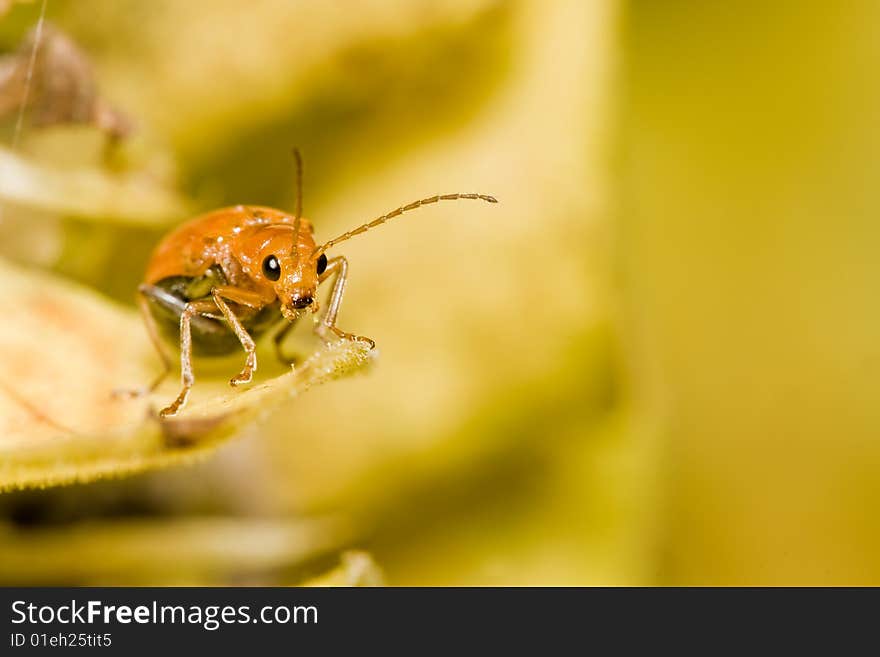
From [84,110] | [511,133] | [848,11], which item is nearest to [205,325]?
A: [84,110]

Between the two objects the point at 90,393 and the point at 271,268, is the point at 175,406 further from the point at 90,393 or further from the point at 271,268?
the point at 271,268

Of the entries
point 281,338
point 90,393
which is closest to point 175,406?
point 90,393

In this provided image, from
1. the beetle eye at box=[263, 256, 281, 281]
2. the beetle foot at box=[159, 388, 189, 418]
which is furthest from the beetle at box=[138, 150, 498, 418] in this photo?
the beetle foot at box=[159, 388, 189, 418]
